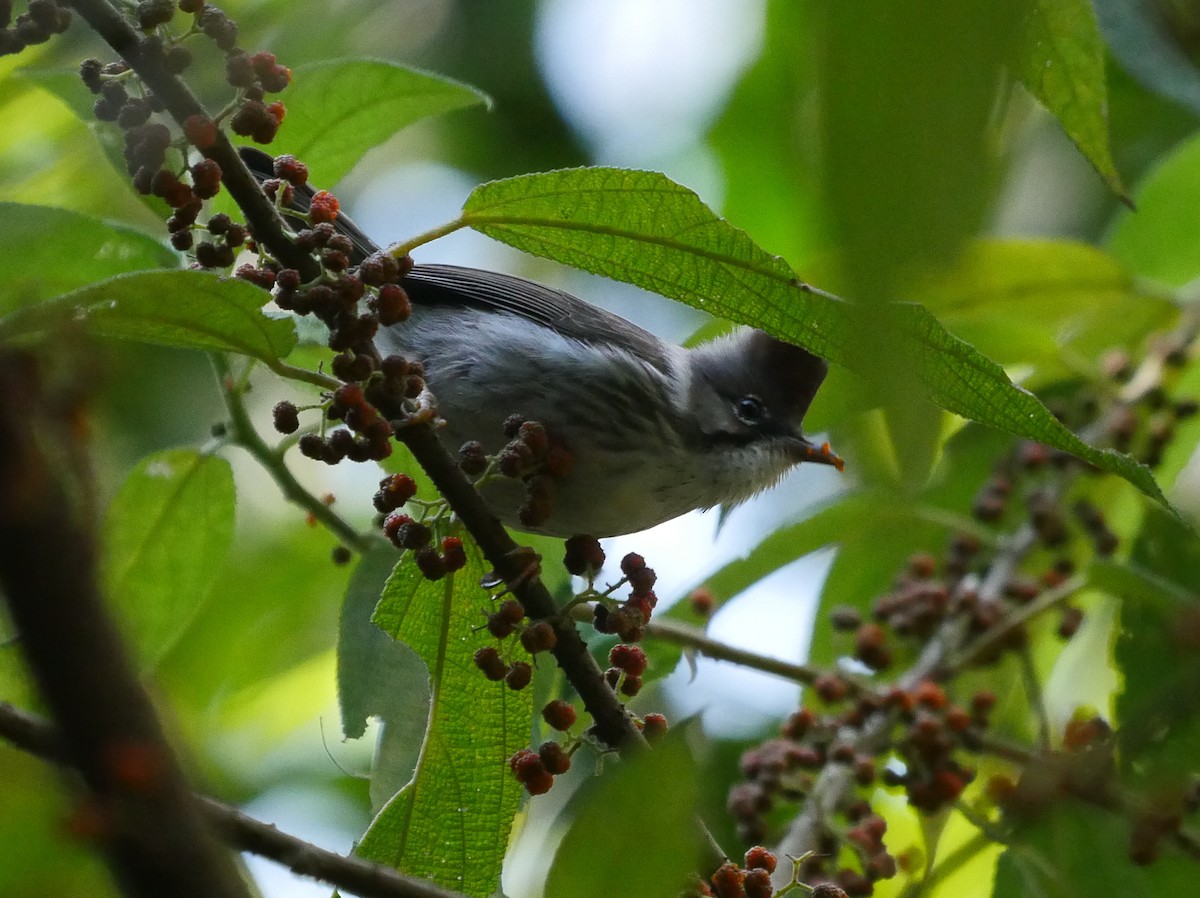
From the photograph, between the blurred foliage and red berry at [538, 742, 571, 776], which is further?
red berry at [538, 742, 571, 776]

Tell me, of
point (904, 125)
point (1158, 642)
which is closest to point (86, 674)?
point (904, 125)

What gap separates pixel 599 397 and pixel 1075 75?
1328 mm

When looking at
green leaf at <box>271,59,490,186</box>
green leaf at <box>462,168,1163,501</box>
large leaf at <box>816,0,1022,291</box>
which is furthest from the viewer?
green leaf at <box>271,59,490,186</box>

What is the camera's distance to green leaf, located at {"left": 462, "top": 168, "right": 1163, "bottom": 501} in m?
1.73

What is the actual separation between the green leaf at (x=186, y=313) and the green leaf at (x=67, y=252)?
37cm

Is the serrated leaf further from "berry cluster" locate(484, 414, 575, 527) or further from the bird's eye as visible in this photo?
"berry cluster" locate(484, 414, 575, 527)

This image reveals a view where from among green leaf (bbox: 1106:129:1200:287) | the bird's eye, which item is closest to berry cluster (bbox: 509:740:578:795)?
the bird's eye

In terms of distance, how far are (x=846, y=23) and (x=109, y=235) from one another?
196 centimetres

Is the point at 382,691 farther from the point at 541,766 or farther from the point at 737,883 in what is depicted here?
the point at 737,883

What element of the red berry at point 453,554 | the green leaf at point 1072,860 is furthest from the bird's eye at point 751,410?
the red berry at point 453,554

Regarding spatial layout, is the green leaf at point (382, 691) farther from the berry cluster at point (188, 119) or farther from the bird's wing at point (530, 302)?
the bird's wing at point (530, 302)

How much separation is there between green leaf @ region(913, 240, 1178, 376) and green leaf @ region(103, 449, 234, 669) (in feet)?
6.10

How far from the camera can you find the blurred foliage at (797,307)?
0.66 meters

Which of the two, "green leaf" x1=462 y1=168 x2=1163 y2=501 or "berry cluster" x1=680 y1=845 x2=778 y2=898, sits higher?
"green leaf" x1=462 y1=168 x2=1163 y2=501
